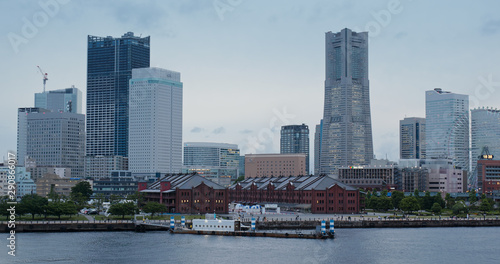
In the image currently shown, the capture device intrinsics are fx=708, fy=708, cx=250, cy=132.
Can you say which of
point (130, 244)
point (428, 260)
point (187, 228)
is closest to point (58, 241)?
point (130, 244)

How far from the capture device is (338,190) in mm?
183000

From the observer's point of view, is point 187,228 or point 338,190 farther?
point 338,190

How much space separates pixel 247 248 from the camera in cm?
11288

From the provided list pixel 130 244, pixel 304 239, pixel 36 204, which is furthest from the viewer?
pixel 36 204

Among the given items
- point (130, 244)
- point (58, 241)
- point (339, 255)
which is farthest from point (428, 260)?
point (58, 241)

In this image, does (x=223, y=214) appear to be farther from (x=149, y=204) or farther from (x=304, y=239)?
(x=304, y=239)

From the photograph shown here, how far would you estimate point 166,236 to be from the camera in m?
128

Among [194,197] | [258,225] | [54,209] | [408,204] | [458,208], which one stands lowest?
[258,225]

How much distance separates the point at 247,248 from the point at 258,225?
102 ft

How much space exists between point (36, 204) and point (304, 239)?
194 feet

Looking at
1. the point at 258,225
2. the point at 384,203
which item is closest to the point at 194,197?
the point at 258,225

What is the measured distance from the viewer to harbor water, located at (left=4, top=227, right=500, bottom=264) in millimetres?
101000

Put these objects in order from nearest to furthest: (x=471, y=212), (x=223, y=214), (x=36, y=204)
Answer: (x=36, y=204) → (x=223, y=214) → (x=471, y=212)

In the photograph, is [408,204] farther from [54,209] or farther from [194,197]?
[54,209]
